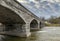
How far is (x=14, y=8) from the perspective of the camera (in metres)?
28.1

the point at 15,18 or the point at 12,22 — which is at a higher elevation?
the point at 15,18

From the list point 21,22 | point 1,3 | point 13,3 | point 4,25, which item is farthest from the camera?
point 4,25

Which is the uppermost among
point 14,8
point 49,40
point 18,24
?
point 14,8

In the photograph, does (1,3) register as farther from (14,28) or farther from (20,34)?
(14,28)

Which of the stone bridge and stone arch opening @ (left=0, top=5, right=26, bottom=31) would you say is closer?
the stone bridge

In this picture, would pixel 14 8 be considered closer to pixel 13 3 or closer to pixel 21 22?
pixel 13 3

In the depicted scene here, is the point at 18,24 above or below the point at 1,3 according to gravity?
below

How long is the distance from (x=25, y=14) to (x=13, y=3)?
8.19 metres

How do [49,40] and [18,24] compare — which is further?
[18,24]

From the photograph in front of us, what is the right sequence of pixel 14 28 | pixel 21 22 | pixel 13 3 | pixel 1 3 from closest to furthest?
pixel 1 3, pixel 13 3, pixel 21 22, pixel 14 28

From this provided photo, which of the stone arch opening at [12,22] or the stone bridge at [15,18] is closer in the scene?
the stone bridge at [15,18]

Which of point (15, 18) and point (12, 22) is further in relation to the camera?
point (12, 22)

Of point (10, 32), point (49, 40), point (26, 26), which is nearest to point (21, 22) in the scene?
point (26, 26)

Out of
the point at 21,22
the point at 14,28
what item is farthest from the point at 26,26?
the point at 14,28
